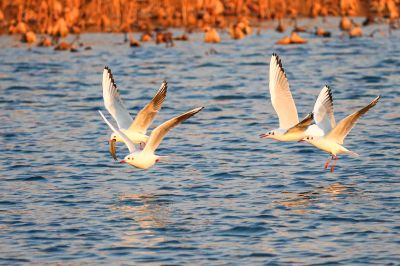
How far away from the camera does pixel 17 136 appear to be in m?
22.1

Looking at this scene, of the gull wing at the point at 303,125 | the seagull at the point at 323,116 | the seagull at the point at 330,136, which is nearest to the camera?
the gull wing at the point at 303,125

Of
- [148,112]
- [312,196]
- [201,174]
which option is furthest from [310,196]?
[148,112]

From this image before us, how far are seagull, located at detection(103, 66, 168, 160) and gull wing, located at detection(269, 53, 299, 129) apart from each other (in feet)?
6.46

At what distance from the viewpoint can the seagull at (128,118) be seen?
16656 millimetres

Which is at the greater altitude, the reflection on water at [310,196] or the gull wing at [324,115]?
the gull wing at [324,115]

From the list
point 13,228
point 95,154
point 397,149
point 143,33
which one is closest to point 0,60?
point 143,33

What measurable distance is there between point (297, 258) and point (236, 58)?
21.6 metres

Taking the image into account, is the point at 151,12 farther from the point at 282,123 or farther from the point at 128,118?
the point at 282,123

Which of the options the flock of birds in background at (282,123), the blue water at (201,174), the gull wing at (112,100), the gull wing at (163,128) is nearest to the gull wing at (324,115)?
the flock of birds in background at (282,123)

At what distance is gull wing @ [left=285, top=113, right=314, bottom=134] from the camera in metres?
15.9

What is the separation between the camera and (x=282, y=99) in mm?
17203

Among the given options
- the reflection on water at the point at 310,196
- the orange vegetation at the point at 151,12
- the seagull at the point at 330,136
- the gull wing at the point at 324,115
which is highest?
the orange vegetation at the point at 151,12

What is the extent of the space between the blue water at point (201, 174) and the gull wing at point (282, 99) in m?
0.99

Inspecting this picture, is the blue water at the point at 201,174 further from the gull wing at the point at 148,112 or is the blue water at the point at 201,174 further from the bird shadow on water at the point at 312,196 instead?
the gull wing at the point at 148,112
